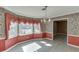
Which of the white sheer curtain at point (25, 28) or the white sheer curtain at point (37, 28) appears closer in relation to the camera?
the white sheer curtain at point (25, 28)

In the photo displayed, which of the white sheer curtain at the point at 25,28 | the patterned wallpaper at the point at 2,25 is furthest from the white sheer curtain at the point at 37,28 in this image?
the patterned wallpaper at the point at 2,25

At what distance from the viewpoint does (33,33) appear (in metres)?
8.90

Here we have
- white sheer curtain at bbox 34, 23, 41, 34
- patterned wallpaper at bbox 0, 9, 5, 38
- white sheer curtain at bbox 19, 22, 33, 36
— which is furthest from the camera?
white sheer curtain at bbox 34, 23, 41, 34

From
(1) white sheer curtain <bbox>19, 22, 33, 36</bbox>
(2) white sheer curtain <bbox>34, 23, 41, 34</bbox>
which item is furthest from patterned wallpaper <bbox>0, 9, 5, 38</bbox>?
(2) white sheer curtain <bbox>34, 23, 41, 34</bbox>

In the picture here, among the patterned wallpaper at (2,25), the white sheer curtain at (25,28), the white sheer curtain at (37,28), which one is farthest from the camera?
the white sheer curtain at (37,28)

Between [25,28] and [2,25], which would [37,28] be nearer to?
[25,28]

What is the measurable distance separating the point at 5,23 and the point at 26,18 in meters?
3.37

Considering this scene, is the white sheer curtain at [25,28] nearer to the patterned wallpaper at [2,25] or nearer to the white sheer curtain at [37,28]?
the white sheer curtain at [37,28]

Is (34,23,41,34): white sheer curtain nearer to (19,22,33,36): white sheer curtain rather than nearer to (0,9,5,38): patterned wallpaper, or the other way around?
(19,22,33,36): white sheer curtain

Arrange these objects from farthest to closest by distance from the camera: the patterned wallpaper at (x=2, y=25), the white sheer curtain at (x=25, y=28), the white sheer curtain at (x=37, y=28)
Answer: the white sheer curtain at (x=37, y=28)
the white sheer curtain at (x=25, y=28)
the patterned wallpaper at (x=2, y=25)

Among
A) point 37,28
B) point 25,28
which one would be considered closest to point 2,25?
point 25,28

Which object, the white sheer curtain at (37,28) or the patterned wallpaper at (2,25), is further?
the white sheer curtain at (37,28)
